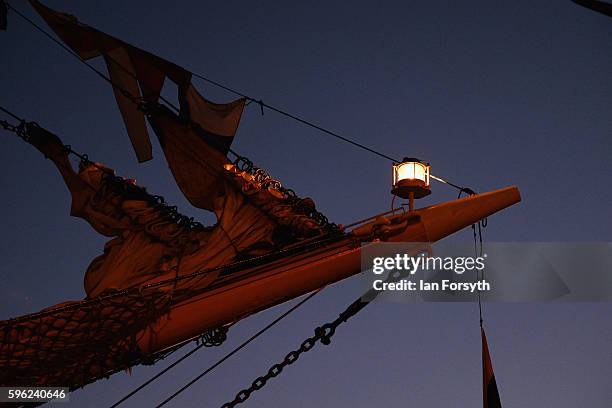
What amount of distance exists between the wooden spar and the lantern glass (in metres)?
0.28

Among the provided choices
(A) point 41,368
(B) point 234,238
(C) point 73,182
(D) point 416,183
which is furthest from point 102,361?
(D) point 416,183

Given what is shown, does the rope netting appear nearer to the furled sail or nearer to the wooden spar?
the furled sail

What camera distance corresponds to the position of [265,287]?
16.4 ft

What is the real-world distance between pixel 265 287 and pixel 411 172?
1.35 meters

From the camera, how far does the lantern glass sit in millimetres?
5281

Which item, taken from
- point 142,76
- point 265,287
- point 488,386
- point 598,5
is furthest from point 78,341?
point 598,5

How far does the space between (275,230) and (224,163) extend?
754 millimetres

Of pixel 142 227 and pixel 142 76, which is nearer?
pixel 142 227

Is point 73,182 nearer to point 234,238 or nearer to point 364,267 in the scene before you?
point 234,238

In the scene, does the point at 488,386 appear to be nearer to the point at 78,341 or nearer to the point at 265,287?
the point at 265,287

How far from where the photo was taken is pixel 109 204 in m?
5.80

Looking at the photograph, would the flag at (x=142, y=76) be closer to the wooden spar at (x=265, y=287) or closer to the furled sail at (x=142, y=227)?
the furled sail at (x=142, y=227)

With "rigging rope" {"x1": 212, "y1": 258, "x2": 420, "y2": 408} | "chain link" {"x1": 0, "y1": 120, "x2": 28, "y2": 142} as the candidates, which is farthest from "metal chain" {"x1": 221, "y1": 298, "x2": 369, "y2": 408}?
"chain link" {"x1": 0, "y1": 120, "x2": 28, "y2": 142}

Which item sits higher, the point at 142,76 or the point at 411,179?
the point at 142,76
